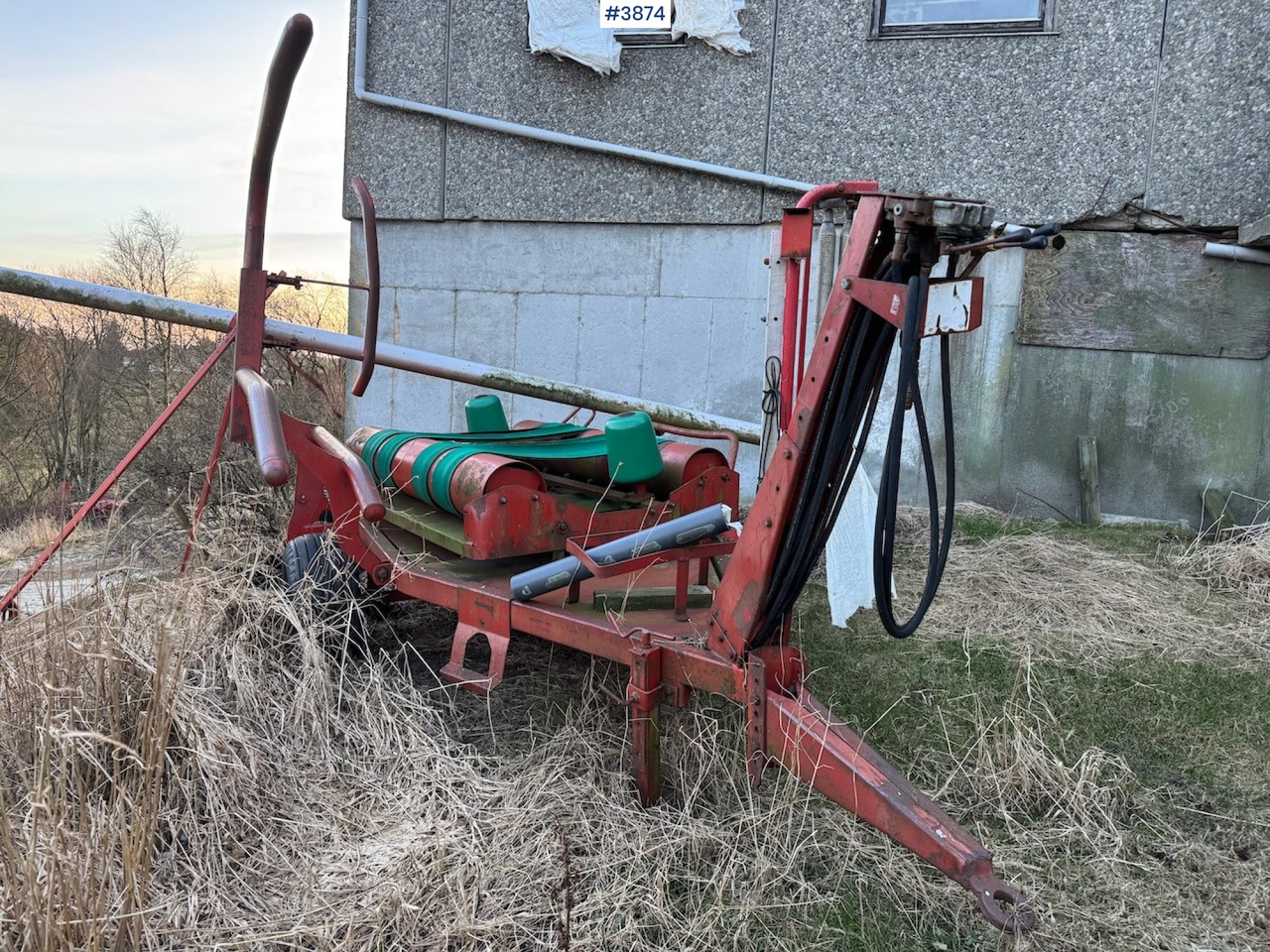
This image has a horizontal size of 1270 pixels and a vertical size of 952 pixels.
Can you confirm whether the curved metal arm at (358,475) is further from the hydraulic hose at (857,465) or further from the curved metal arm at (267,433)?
the hydraulic hose at (857,465)

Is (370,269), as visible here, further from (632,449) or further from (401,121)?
(401,121)

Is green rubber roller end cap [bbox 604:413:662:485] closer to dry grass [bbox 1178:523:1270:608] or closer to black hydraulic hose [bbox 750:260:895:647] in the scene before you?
black hydraulic hose [bbox 750:260:895:647]

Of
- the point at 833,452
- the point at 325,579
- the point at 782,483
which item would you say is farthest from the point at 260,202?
the point at 833,452

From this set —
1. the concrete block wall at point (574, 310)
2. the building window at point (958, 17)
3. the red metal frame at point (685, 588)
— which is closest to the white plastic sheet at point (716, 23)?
the building window at point (958, 17)

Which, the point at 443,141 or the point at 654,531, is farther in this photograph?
the point at 443,141

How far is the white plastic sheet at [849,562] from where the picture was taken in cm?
398

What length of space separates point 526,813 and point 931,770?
4.73 ft

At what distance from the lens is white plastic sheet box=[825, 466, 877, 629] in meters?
3.98

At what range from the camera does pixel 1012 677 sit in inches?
159

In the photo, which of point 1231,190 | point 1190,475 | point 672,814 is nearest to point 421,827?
point 672,814

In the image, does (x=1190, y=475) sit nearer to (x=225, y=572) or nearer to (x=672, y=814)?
(x=672, y=814)

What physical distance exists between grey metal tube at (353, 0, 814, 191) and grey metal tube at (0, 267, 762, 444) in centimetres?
223

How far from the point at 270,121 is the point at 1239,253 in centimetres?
570

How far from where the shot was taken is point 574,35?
22.7 ft
